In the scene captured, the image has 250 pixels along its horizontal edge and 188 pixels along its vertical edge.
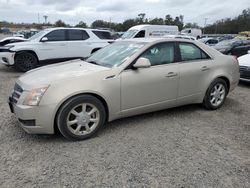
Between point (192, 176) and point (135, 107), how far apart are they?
1.54m

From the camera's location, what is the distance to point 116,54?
4207mm

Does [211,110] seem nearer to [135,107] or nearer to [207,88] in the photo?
[207,88]

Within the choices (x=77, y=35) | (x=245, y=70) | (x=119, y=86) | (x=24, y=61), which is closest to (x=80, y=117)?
(x=119, y=86)

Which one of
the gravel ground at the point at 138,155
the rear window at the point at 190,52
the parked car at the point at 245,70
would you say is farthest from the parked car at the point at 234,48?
the gravel ground at the point at 138,155

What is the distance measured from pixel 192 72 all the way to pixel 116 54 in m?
1.45

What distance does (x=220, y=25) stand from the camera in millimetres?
79250

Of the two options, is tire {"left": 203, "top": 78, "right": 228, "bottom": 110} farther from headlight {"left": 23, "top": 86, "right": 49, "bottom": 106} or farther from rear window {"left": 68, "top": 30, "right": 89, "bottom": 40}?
rear window {"left": 68, "top": 30, "right": 89, "bottom": 40}

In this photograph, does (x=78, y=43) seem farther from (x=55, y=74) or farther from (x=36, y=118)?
(x=36, y=118)

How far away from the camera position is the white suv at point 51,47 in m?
8.81

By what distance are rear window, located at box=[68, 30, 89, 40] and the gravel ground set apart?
19.7ft

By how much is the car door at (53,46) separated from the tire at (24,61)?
30cm

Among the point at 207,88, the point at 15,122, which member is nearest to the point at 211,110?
the point at 207,88

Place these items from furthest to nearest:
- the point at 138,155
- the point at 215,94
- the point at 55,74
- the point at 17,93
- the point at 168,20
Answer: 1. the point at 168,20
2. the point at 215,94
3. the point at 55,74
4. the point at 17,93
5. the point at 138,155

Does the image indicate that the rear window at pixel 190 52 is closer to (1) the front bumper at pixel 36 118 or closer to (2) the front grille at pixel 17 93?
(1) the front bumper at pixel 36 118
